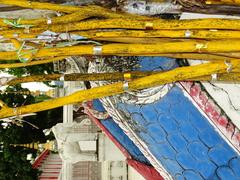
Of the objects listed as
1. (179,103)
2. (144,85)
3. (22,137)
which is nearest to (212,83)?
(179,103)

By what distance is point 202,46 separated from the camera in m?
2.62

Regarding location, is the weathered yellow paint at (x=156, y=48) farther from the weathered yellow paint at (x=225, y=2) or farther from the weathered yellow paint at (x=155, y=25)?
the weathered yellow paint at (x=225, y=2)

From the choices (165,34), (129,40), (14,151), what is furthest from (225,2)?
(14,151)

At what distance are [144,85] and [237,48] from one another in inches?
22.7

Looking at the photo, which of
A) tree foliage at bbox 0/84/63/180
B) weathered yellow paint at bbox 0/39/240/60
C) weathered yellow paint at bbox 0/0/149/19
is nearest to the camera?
weathered yellow paint at bbox 0/39/240/60

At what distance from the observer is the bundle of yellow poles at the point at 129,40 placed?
2.65 m

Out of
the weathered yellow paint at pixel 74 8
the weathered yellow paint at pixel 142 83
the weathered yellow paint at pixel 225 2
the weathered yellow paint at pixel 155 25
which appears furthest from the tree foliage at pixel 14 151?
the weathered yellow paint at pixel 225 2

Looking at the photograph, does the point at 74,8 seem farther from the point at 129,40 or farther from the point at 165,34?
the point at 165,34

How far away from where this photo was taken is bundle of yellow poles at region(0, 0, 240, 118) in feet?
8.71

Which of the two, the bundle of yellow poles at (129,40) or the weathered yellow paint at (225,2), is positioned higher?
the weathered yellow paint at (225,2)

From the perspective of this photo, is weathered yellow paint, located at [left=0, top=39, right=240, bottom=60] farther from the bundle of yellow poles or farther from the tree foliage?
the tree foliage

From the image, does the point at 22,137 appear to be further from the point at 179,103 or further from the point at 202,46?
the point at 202,46

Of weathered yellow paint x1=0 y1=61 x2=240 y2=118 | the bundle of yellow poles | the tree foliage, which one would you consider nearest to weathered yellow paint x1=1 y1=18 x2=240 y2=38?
the bundle of yellow poles

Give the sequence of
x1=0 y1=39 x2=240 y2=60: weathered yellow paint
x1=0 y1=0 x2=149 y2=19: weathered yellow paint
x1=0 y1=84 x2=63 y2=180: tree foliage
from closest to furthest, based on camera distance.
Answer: x1=0 y1=39 x2=240 y2=60: weathered yellow paint
x1=0 y1=0 x2=149 y2=19: weathered yellow paint
x1=0 y1=84 x2=63 y2=180: tree foliage
